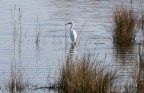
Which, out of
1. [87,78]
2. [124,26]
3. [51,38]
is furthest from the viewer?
[51,38]

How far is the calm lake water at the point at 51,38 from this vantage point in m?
13.5

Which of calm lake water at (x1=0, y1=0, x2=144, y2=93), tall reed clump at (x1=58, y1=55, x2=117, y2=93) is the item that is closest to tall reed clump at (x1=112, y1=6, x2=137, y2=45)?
calm lake water at (x1=0, y1=0, x2=144, y2=93)

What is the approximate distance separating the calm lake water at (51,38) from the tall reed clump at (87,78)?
39.1 inches

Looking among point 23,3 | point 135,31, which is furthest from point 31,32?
point 23,3

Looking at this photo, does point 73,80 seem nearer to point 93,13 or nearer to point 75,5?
point 93,13

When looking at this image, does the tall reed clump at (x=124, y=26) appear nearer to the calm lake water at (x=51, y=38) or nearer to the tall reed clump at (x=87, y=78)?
the calm lake water at (x=51, y=38)

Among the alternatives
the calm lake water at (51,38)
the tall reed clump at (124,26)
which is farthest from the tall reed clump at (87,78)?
the tall reed clump at (124,26)

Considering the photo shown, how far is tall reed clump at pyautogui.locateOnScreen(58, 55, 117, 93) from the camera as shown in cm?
989

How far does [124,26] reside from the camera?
1723 cm

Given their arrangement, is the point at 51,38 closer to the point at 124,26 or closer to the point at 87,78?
the point at 124,26

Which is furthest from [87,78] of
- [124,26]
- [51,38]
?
[51,38]

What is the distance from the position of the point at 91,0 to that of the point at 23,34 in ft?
48.0

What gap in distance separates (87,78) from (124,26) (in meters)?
7.43

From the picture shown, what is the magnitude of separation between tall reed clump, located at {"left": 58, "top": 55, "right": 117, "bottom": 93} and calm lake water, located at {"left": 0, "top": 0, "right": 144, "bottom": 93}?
992 mm
